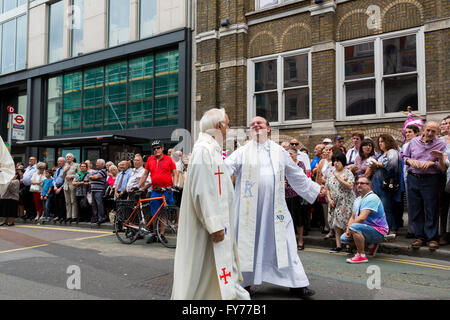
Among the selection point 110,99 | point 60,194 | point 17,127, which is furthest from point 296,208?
point 110,99

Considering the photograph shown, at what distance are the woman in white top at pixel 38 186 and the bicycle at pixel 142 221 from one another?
218 inches

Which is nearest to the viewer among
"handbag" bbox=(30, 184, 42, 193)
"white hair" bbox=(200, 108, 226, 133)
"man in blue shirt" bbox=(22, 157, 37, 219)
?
"white hair" bbox=(200, 108, 226, 133)

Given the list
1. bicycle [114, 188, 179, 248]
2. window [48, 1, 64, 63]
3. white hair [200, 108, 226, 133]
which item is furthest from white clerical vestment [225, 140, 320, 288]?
window [48, 1, 64, 63]

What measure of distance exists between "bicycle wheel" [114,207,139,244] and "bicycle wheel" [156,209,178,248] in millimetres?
561

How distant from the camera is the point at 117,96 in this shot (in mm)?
16781

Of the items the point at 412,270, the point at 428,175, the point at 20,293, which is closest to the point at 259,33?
the point at 428,175

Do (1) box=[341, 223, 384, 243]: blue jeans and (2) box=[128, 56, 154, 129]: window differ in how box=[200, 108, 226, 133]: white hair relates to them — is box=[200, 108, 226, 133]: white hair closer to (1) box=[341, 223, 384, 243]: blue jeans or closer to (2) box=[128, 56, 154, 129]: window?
(1) box=[341, 223, 384, 243]: blue jeans

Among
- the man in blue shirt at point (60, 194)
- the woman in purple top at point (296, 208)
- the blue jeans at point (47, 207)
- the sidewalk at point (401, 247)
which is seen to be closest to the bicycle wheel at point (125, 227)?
the woman in purple top at point (296, 208)

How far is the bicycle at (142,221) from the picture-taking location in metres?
7.74

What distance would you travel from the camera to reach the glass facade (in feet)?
50.1

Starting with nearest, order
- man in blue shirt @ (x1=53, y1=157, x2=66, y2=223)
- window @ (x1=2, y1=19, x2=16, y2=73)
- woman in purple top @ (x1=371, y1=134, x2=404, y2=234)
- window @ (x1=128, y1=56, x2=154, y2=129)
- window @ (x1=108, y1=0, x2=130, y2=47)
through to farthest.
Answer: woman in purple top @ (x1=371, y1=134, x2=404, y2=234), man in blue shirt @ (x1=53, y1=157, x2=66, y2=223), window @ (x1=128, y1=56, x2=154, y2=129), window @ (x1=108, y1=0, x2=130, y2=47), window @ (x1=2, y1=19, x2=16, y2=73)

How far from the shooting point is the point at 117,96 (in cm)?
1678

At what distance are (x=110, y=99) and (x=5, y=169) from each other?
13746 mm

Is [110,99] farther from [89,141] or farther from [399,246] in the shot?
[399,246]
